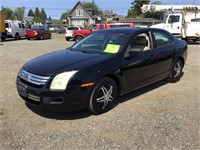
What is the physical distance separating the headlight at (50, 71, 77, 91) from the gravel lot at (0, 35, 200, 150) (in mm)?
623

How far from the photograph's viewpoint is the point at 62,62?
415 cm

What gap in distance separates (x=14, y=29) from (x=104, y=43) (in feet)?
68.9

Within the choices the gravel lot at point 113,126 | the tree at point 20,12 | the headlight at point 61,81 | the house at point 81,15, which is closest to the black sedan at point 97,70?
the headlight at point 61,81

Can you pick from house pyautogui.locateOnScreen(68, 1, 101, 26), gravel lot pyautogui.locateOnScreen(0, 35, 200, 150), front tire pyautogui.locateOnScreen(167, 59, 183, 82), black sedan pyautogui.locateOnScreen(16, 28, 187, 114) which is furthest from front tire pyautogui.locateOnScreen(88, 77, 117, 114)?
house pyautogui.locateOnScreen(68, 1, 101, 26)

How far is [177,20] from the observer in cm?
1917

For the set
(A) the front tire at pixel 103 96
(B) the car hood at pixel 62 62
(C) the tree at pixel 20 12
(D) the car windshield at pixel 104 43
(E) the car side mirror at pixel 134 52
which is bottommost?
(A) the front tire at pixel 103 96

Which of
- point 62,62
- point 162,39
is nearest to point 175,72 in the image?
point 162,39

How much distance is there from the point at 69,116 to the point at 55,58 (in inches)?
43.4

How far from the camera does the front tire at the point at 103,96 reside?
13.2 feet

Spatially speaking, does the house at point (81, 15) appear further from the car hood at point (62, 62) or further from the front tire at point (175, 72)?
the car hood at point (62, 62)

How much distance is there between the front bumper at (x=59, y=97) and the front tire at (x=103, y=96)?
0.54ft

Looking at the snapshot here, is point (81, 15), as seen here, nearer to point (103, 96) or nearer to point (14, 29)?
point (14, 29)

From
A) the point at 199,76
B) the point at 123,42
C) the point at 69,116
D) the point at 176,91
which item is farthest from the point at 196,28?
the point at 69,116

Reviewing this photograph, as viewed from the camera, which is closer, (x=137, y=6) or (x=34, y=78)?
(x=34, y=78)
